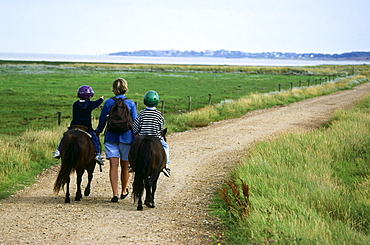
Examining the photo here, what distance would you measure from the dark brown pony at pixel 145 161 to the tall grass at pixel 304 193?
1153 mm

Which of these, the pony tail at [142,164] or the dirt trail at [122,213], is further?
the pony tail at [142,164]

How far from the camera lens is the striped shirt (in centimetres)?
787

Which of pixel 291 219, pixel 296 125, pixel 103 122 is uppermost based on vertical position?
pixel 103 122

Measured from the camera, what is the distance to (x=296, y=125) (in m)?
20.5

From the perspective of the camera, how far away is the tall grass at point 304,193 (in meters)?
6.12

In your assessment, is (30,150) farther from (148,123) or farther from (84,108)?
(148,123)

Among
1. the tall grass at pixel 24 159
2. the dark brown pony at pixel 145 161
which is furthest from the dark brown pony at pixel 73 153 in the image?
the tall grass at pixel 24 159

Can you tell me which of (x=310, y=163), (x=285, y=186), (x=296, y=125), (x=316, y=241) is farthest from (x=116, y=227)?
(x=296, y=125)

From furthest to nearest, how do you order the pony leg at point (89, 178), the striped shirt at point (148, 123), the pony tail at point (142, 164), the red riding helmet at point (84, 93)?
the pony leg at point (89, 178), the red riding helmet at point (84, 93), the striped shirt at point (148, 123), the pony tail at point (142, 164)

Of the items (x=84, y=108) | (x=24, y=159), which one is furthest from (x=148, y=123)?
(x=24, y=159)

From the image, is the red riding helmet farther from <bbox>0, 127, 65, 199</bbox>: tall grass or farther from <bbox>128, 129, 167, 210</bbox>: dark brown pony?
<bbox>0, 127, 65, 199</bbox>: tall grass

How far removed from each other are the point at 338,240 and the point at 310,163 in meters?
5.74

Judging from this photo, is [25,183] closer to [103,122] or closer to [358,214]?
[103,122]

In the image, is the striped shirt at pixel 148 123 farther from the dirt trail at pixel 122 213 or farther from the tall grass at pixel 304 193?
the tall grass at pixel 304 193
